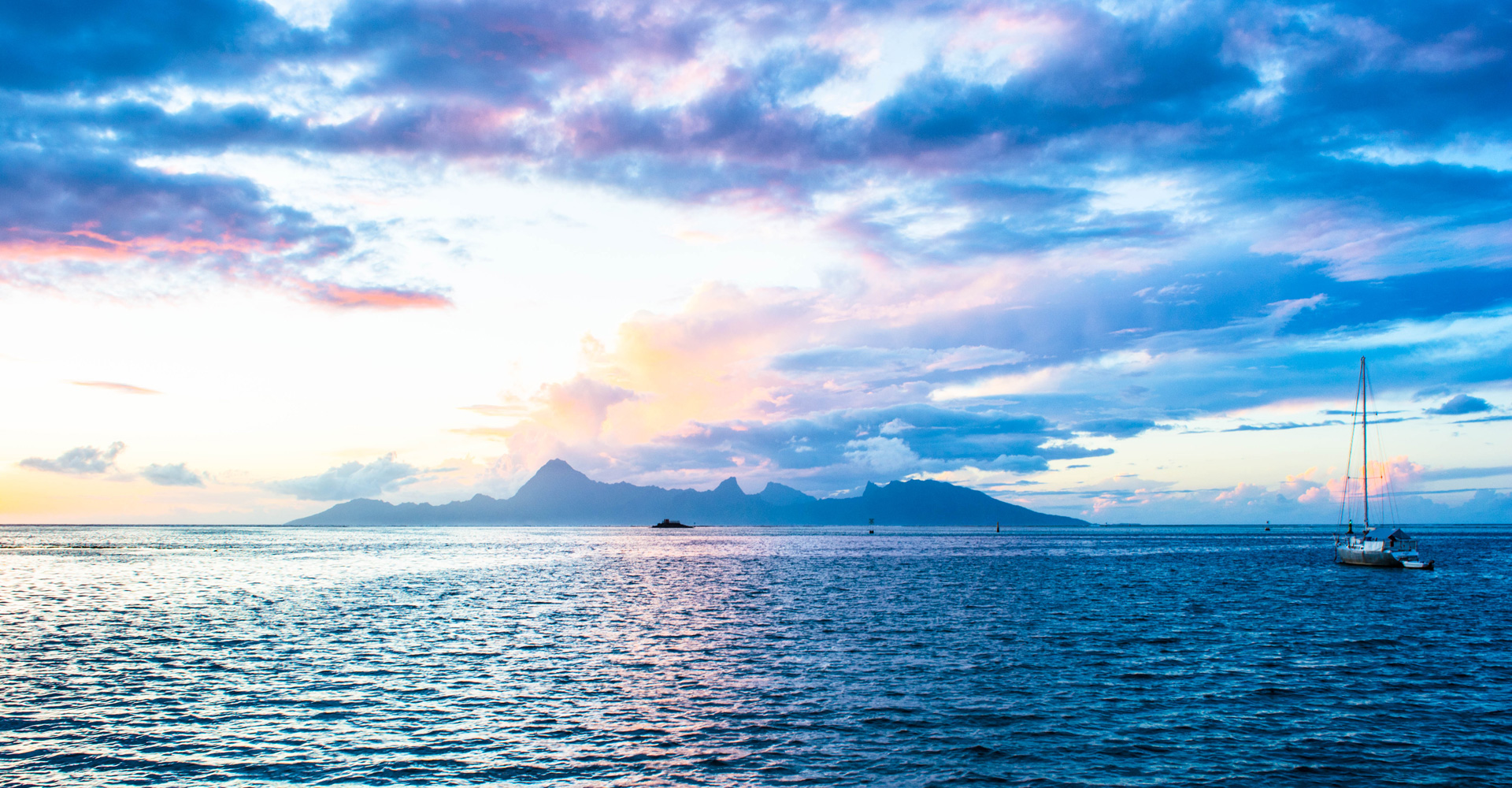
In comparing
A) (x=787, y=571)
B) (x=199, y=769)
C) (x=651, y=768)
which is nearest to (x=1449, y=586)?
(x=787, y=571)

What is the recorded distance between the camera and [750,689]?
3525cm

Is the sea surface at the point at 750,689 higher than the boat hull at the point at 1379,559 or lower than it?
higher

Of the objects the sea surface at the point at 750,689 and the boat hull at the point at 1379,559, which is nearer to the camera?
the sea surface at the point at 750,689

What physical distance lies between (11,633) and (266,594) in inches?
980

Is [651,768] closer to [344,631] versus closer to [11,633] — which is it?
[344,631]

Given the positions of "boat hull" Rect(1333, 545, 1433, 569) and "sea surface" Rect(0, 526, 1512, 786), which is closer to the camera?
"sea surface" Rect(0, 526, 1512, 786)

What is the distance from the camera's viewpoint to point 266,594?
7356 centimetres

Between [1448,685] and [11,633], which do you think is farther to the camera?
[11,633]

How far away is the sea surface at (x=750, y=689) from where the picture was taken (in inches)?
987

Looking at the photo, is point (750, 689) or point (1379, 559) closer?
point (750, 689)

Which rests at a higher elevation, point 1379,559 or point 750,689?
point 750,689

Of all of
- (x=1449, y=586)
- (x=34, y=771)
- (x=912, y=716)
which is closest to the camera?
(x=34, y=771)

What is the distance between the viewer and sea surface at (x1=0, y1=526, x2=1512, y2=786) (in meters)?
25.1

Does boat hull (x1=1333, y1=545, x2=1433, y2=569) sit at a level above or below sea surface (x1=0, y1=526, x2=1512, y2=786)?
below
